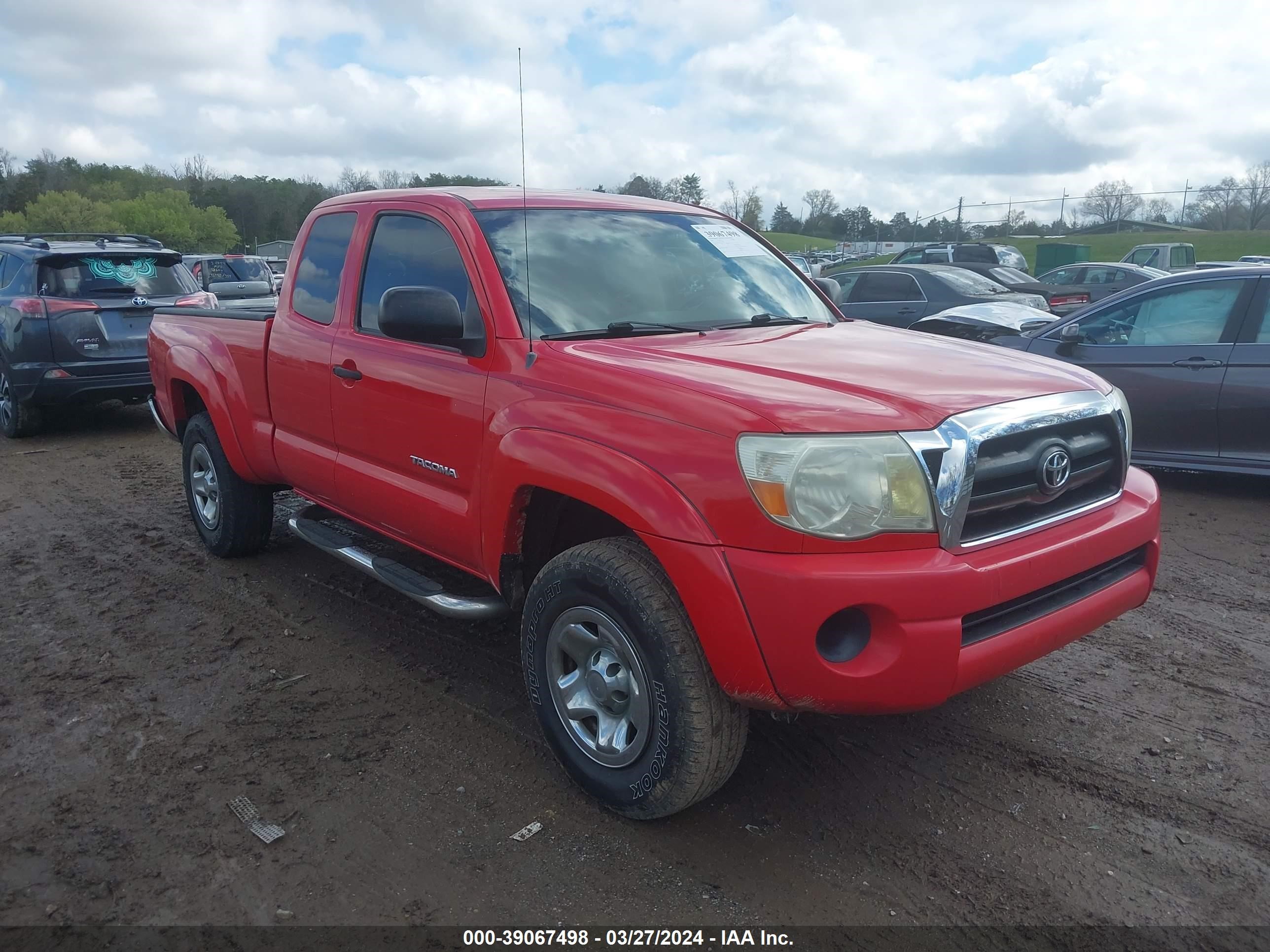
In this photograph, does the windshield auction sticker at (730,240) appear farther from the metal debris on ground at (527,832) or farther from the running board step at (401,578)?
the metal debris on ground at (527,832)

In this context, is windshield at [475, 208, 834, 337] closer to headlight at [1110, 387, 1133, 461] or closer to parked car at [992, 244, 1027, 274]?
headlight at [1110, 387, 1133, 461]

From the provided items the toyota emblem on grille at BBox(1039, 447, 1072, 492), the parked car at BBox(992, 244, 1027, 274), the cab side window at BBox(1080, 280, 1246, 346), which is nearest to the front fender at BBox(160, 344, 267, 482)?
the toyota emblem on grille at BBox(1039, 447, 1072, 492)

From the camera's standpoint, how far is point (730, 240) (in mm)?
4336

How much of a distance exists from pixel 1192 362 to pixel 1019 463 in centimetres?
468

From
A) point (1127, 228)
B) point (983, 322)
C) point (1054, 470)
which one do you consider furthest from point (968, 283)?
point (1127, 228)


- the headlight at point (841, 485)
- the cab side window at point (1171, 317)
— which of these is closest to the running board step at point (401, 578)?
the headlight at point (841, 485)

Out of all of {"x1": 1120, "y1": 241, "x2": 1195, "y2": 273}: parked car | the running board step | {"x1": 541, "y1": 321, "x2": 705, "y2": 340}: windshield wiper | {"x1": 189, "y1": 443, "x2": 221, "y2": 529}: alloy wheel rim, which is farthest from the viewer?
{"x1": 1120, "y1": 241, "x2": 1195, "y2": 273}: parked car

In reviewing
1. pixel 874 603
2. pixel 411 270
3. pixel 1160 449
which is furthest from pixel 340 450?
pixel 1160 449

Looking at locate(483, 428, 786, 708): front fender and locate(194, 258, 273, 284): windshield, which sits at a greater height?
locate(194, 258, 273, 284): windshield

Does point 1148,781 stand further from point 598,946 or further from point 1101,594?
point 598,946

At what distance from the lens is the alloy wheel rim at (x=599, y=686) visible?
284 centimetres

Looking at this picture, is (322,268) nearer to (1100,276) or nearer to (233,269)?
(233,269)

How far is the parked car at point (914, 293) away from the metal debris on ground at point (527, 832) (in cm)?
1017

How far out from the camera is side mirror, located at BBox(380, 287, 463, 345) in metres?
3.20
